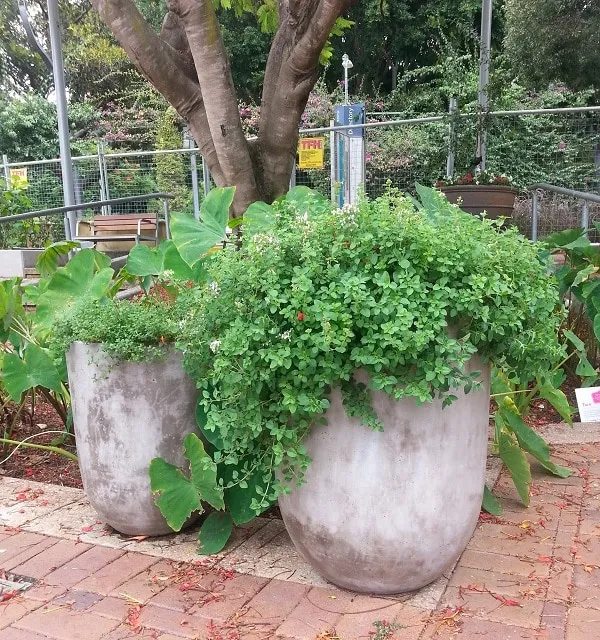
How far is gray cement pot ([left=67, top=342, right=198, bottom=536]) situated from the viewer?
7.95 feet

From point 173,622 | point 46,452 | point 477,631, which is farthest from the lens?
point 46,452

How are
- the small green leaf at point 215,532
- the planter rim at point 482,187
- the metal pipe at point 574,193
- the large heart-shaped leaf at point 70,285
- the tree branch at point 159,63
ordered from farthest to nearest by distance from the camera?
the planter rim at point 482,187 → the metal pipe at point 574,193 → the tree branch at point 159,63 → the large heart-shaped leaf at point 70,285 → the small green leaf at point 215,532

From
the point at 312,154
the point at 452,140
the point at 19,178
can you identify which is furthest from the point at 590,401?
the point at 19,178

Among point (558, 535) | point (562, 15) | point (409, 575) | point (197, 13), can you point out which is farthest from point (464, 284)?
point (562, 15)

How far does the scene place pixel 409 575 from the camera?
81.4 inches

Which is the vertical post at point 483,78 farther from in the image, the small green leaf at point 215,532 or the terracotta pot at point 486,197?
the small green leaf at point 215,532

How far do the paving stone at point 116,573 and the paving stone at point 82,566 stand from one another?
25 mm

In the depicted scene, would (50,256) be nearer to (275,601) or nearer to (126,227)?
(275,601)

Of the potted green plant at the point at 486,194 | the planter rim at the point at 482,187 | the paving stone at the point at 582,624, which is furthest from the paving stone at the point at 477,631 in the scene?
the planter rim at the point at 482,187

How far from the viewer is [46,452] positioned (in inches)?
141

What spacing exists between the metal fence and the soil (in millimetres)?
3756

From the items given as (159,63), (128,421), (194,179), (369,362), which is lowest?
(128,421)

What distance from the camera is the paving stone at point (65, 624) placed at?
1987mm

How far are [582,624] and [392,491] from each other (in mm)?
676
